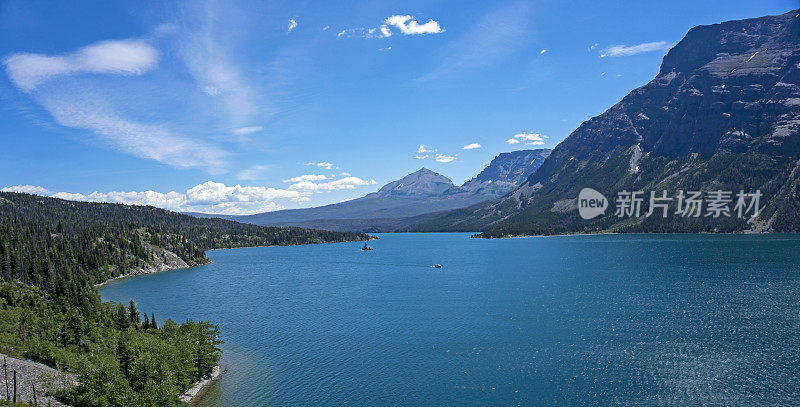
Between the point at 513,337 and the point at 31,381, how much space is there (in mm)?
67220

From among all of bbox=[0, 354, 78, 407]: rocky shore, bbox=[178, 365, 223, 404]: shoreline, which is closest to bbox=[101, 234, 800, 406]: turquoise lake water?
bbox=[178, 365, 223, 404]: shoreline

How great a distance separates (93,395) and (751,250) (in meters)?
242

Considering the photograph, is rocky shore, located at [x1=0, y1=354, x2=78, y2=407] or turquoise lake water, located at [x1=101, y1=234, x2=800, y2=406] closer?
rocky shore, located at [x1=0, y1=354, x2=78, y2=407]

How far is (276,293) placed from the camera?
132 metres

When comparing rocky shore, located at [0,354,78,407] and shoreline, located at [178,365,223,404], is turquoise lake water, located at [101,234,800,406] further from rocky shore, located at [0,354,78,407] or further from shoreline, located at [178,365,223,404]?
rocky shore, located at [0,354,78,407]

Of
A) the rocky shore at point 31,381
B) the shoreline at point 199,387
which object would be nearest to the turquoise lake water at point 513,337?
the shoreline at point 199,387

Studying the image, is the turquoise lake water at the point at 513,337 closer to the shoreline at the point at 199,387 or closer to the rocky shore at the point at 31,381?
the shoreline at the point at 199,387

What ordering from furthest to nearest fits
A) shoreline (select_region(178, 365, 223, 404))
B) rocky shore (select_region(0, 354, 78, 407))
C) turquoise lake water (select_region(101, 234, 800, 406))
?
1. turquoise lake water (select_region(101, 234, 800, 406))
2. shoreline (select_region(178, 365, 223, 404))
3. rocky shore (select_region(0, 354, 78, 407))

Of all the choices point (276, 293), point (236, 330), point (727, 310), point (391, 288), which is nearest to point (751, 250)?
point (727, 310)

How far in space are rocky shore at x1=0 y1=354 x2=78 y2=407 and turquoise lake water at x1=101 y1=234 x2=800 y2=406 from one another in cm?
1585

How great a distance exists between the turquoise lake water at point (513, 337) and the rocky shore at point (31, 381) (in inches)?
624

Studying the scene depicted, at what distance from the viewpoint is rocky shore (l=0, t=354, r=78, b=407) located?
42.2m

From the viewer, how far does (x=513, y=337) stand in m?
74.3

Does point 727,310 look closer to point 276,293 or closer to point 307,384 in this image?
point 307,384
